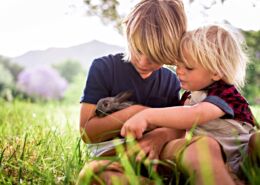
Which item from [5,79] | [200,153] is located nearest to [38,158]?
[200,153]

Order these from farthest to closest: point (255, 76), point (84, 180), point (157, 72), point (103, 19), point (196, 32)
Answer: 1. point (255, 76)
2. point (103, 19)
3. point (157, 72)
4. point (196, 32)
5. point (84, 180)

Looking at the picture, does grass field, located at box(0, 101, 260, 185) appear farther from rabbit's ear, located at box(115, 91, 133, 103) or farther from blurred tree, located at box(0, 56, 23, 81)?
blurred tree, located at box(0, 56, 23, 81)

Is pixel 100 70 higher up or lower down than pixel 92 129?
higher up

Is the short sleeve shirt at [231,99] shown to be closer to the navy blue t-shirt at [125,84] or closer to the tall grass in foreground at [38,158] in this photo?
the navy blue t-shirt at [125,84]

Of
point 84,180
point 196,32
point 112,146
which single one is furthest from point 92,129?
point 196,32

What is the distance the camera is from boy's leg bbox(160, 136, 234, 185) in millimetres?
1559

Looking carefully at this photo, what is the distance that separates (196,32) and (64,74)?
35.1ft

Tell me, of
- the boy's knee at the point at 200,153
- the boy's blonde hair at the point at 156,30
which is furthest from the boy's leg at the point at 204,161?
the boy's blonde hair at the point at 156,30

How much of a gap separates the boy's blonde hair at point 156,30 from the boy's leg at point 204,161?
0.46 meters

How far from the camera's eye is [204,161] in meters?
1.57

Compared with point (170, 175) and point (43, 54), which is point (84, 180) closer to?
point (170, 175)

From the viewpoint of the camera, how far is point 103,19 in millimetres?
5512

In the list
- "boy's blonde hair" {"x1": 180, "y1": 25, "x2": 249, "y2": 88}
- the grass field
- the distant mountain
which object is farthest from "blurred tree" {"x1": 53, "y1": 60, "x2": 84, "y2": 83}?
"boy's blonde hair" {"x1": 180, "y1": 25, "x2": 249, "y2": 88}

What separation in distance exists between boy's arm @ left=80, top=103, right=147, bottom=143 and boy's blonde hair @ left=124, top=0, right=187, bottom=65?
22 centimetres
